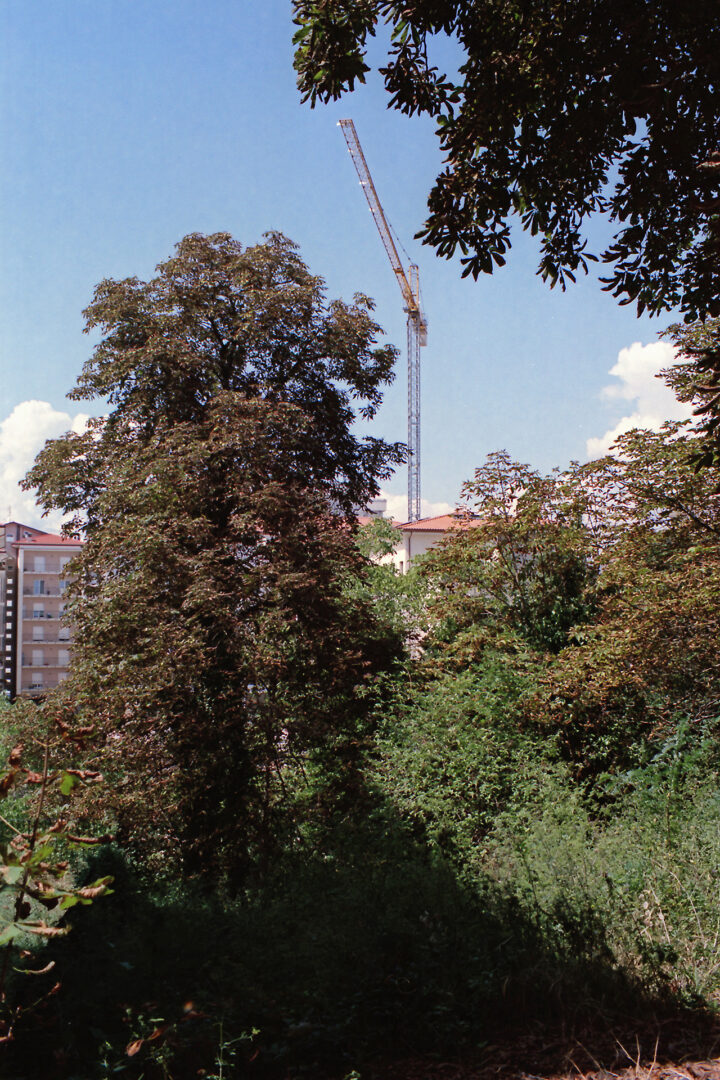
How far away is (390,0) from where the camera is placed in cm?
404

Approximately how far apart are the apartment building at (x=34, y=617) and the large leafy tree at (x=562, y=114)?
50453 mm

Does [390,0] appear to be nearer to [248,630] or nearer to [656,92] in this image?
[656,92]

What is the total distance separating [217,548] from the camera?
8.19 metres

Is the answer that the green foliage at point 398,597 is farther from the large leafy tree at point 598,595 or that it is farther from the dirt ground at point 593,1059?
the dirt ground at point 593,1059

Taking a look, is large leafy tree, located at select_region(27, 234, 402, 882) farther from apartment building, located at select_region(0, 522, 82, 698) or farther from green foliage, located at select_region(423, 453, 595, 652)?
apartment building, located at select_region(0, 522, 82, 698)

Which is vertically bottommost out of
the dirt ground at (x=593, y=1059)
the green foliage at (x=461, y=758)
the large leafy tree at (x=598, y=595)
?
the dirt ground at (x=593, y=1059)

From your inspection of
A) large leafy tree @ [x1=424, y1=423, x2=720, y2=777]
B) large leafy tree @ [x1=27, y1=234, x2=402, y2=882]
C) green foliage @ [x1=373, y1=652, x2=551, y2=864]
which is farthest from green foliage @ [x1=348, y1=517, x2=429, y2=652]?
green foliage @ [x1=373, y1=652, x2=551, y2=864]

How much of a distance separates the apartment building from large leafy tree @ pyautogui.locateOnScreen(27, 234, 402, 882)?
4426 centimetres

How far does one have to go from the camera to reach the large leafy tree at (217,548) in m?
7.99

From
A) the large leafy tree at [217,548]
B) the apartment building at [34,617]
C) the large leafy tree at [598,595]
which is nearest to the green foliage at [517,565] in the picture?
the large leafy tree at [598,595]

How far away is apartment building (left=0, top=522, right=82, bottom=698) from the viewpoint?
52188 mm

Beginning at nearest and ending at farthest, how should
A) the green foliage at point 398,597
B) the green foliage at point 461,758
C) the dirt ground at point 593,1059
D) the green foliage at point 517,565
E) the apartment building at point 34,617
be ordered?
the dirt ground at point 593,1059 < the green foliage at point 461,758 < the green foliage at point 517,565 < the green foliage at point 398,597 < the apartment building at point 34,617

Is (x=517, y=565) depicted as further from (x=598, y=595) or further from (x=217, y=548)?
(x=217, y=548)

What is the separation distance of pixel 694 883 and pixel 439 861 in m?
2.38
